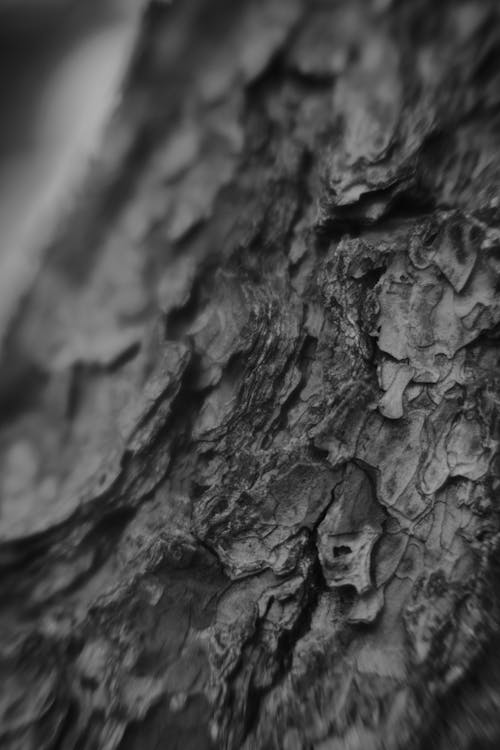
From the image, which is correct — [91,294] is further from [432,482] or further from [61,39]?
[432,482]

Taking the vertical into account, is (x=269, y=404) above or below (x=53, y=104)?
below

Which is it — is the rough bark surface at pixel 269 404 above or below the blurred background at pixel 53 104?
below


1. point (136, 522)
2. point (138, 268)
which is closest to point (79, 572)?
point (136, 522)

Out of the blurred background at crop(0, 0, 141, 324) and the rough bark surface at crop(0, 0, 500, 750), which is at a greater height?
the blurred background at crop(0, 0, 141, 324)

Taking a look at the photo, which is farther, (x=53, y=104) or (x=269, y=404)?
(x=269, y=404)

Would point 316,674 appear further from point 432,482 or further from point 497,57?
point 497,57

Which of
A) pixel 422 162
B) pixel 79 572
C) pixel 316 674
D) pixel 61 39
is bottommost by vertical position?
pixel 316 674

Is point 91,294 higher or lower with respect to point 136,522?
higher

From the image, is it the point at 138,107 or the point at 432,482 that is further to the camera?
the point at 432,482
